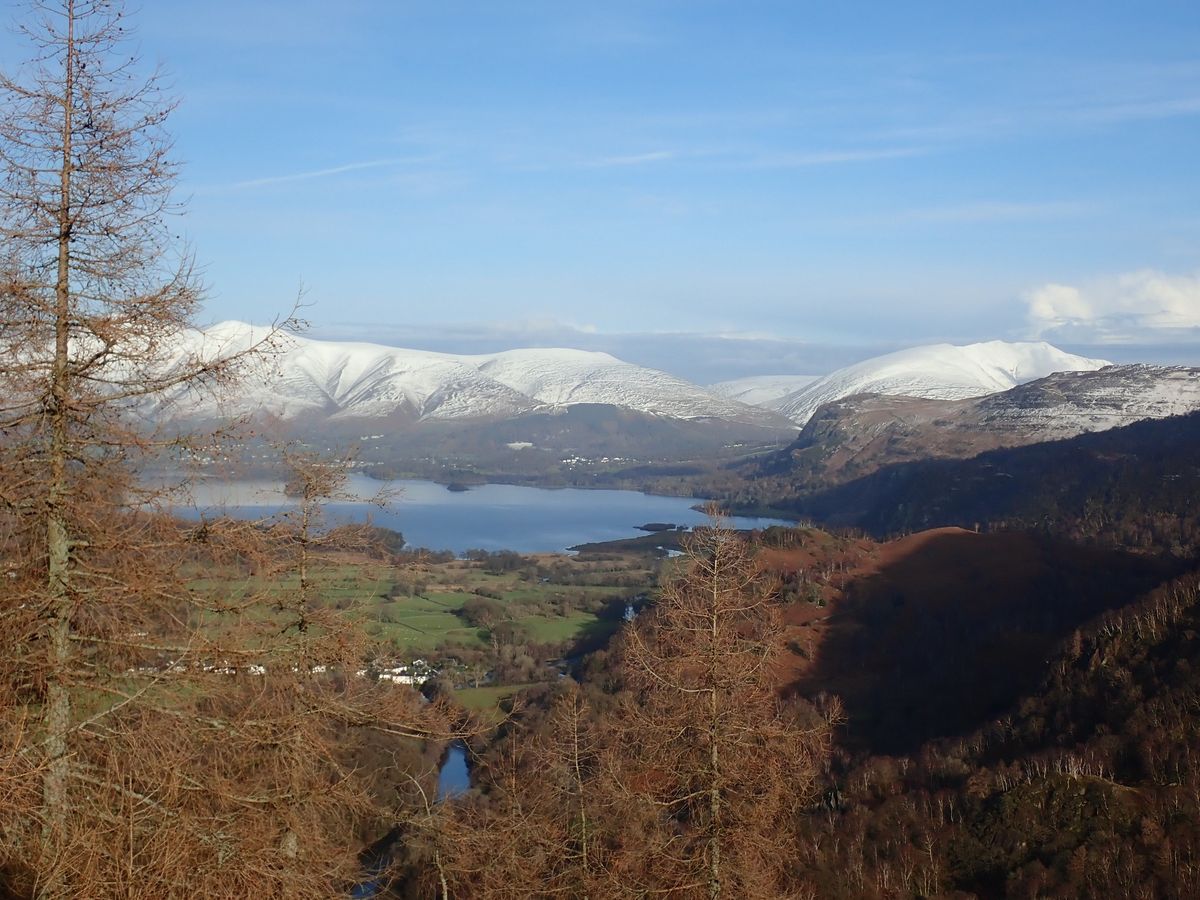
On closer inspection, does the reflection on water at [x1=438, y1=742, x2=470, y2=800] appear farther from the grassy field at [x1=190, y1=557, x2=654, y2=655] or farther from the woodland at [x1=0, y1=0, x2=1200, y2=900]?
the woodland at [x1=0, y1=0, x2=1200, y2=900]

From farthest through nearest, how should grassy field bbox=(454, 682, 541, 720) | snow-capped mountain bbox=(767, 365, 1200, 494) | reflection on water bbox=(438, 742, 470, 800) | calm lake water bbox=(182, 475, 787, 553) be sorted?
snow-capped mountain bbox=(767, 365, 1200, 494), calm lake water bbox=(182, 475, 787, 553), grassy field bbox=(454, 682, 541, 720), reflection on water bbox=(438, 742, 470, 800)

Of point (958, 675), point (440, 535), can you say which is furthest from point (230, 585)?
point (440, 535)

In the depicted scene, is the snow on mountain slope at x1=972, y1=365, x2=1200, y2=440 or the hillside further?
the snow on mountain slope at x1=972, y1=365, x2=1200, y2=440

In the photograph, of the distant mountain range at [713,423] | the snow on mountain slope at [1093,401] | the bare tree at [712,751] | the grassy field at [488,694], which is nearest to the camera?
the bare tree at [712,751]

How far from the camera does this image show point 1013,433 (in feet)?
365

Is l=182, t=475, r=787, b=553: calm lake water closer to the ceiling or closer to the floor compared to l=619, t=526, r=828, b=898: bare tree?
closer to the floor

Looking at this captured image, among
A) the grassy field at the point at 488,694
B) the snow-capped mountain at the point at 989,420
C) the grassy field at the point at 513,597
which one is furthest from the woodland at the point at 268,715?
the snow-capped mountain at the point at 989,420

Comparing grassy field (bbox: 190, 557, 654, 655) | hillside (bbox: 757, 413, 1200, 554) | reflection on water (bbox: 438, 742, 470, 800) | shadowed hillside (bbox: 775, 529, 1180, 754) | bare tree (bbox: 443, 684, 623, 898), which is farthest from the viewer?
hillside (bbox: 757, 413, 1200, 554)

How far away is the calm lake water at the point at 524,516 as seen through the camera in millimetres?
71688

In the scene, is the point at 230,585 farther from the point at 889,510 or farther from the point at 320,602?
the point at 889,510

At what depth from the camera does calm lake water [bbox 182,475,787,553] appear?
71688mm

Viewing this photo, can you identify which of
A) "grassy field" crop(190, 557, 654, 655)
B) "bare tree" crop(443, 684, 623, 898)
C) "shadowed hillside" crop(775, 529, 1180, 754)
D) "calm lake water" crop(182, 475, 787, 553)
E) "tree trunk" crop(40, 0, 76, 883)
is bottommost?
"calm lake water" crop(182, 475, 787, 553)

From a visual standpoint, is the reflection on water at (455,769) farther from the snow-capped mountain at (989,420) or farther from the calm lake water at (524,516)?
the snow-capped mountain at (989,420)

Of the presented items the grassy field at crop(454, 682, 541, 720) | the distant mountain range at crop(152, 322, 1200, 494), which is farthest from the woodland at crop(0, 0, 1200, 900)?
the distant mountain range at crop(152, 322, 1200, 494)
